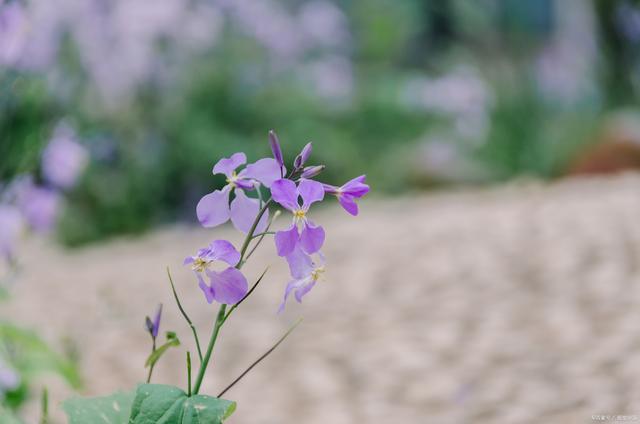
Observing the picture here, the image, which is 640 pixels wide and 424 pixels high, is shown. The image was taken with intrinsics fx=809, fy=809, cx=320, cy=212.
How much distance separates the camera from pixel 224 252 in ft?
2.90

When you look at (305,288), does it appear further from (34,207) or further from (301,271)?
(34,207)

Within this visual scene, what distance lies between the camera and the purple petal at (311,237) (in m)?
0.89

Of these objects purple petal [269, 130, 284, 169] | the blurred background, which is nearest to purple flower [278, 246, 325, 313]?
purple petal [269, 130, 284, 169]

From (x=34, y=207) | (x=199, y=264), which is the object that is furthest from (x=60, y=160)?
(x=199, y=264)

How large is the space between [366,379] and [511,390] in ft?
1.28

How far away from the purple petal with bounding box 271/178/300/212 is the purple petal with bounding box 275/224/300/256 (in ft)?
0.08

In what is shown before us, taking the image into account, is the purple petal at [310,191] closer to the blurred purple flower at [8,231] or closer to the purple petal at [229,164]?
the purple petal at [229,164]

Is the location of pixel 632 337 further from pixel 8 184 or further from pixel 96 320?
pixel 96 320

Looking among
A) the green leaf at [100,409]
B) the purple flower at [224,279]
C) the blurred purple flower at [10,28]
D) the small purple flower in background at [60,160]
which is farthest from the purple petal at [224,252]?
the small purple flower in background at [60,160]

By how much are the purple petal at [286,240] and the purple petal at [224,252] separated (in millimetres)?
47

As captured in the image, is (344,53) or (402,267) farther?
(344,53)

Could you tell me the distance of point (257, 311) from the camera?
2.77m

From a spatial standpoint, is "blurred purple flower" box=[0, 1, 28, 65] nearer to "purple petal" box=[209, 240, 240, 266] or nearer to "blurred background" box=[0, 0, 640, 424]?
"blurred background" box=[0, 0, 640, 424]

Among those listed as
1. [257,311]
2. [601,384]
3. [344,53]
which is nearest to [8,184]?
[257,311]
